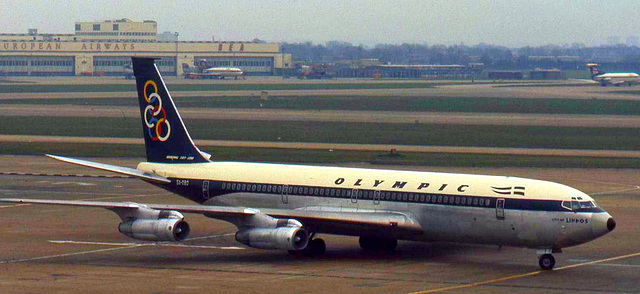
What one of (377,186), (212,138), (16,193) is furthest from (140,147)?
(377,186)

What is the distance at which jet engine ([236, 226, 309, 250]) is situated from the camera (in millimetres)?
42719

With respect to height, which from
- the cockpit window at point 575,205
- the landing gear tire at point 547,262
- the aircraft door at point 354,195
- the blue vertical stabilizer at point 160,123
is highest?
the blue vertical stabilizer at point 160,123

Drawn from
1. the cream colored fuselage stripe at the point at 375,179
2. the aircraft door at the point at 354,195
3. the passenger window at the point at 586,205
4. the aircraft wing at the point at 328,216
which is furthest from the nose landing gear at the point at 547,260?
the aircraft door at the point at 354,195

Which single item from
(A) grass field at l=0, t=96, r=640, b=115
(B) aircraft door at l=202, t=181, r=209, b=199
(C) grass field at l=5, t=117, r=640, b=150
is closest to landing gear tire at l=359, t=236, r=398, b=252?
(B) aircraft door at l=202, t=181, r=209, b=199

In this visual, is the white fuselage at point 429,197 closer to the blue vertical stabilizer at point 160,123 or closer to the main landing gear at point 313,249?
the blue vertical stabilizer at point 160,123

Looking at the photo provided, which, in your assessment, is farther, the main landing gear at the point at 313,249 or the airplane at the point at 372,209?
the main landing gear at the point at 313,249

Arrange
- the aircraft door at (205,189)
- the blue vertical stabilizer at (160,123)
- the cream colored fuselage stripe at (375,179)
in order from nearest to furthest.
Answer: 1. the cream colored fuselage stripe at (375,179)
2. the aircraft door at (205,189)
3. the blue vertical stabilizer at (160,123)

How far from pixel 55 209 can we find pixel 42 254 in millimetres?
16628

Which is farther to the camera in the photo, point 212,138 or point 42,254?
point 212,138

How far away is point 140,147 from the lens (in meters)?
96.8

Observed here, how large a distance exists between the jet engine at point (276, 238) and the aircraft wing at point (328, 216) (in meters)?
0.85

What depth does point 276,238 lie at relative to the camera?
1687 inches

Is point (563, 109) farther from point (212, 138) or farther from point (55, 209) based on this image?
point (55, 209)

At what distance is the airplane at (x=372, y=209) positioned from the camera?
42.1 meters
